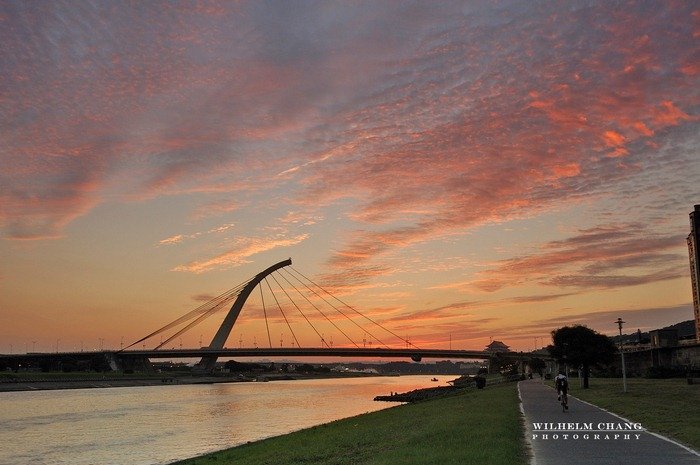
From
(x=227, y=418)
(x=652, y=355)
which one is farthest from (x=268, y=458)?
(x=652, y=355)

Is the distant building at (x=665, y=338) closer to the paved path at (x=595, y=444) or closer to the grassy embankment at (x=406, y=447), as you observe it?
the grassy embankment at (x=406, y=447)

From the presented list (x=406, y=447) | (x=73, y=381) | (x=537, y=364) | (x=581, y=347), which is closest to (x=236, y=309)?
(x=73, y=381)

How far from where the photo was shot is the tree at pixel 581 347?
57562mm

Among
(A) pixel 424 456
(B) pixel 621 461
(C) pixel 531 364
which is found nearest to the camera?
(B) pixel 621 461

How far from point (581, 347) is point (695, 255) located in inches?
4181

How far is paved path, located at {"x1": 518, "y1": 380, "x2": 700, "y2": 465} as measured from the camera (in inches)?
534

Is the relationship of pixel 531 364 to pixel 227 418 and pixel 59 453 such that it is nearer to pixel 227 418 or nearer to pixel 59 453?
pixel 227 418

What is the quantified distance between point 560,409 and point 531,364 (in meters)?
139

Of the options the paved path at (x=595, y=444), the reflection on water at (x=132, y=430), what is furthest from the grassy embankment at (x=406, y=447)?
the reflection on water at (x=132, y=430)

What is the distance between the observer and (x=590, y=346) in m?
58.0

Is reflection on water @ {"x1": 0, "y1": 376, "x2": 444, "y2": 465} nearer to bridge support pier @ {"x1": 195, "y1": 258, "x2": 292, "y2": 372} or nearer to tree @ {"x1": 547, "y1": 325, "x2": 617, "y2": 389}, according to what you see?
tree @ {"x1": 547, "y1": 325, "x2": 617, "y2": 389}

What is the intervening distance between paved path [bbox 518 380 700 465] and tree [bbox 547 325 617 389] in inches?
1398

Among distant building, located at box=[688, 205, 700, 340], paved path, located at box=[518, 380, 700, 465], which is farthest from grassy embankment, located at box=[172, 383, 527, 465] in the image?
distant building, located at box=[688, 205, 700, 340]

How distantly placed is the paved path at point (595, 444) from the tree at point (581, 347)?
35500 mm
